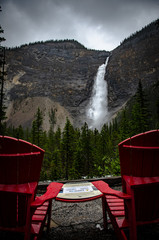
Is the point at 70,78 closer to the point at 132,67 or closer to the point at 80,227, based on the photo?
the point at 132,67

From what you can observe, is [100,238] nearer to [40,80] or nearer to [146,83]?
[146,83]

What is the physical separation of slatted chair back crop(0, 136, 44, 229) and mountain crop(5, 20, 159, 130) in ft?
189

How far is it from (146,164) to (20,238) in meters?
1.69

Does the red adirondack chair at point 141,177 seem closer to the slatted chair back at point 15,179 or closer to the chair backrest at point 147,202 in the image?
the chair backrest at point 147,202

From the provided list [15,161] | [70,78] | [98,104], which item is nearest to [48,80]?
[70,78]

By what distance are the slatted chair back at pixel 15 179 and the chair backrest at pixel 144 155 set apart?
3.21 ft

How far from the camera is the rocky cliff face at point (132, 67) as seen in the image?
202 ft

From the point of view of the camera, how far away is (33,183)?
1469 millimetres

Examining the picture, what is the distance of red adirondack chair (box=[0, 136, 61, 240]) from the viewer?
131 cm

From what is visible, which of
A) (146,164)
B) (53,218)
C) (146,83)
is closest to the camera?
(146,164)

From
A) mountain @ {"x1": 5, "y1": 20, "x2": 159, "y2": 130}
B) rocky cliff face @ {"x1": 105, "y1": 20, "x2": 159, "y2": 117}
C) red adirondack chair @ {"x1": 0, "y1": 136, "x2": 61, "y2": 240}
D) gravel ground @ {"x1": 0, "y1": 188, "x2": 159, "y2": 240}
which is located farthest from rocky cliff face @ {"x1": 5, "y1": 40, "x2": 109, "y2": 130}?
red adirondack chair @ {"x1": 0, "y1": 136, "x2": 61, "y2": 240}

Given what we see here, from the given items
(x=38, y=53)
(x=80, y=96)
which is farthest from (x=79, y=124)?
(x=38, y=53)

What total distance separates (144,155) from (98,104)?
6532 cm

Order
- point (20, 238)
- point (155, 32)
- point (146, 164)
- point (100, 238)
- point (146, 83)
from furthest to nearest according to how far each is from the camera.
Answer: point (155, 32)
point (146, 83)
point (100, 238)
point (20, 238)
point (146, 164)
